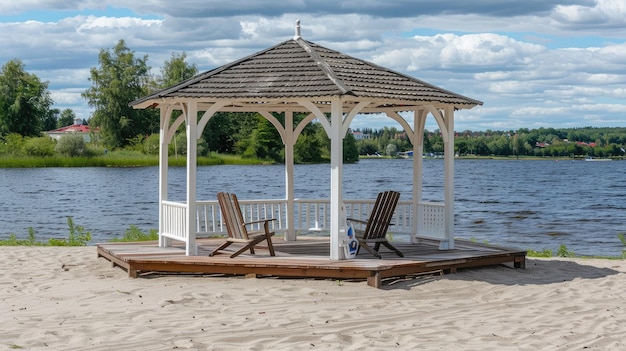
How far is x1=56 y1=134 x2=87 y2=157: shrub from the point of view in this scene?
63.1 m

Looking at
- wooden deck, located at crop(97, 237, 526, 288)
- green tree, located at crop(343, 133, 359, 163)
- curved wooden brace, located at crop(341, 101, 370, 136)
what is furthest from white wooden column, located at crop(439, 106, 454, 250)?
green tree, located at crop(343, 133, 359, 163)

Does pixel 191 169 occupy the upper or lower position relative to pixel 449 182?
upper

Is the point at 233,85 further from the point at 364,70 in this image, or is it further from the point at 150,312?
the point at 150,312

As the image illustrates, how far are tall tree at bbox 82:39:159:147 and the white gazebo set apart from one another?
61.8 metres

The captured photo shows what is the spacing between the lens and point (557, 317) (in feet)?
28.5

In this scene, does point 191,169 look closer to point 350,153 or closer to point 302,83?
point 302,83

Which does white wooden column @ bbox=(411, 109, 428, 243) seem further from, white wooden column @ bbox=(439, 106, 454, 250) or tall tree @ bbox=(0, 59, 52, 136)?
tall tree @ bbox=(0, 59, 52, 136)

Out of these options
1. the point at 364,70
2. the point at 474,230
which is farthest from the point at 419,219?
the point at 474,230

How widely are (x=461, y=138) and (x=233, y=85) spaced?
4459 inches

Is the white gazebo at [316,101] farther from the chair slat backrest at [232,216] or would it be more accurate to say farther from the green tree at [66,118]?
the green tree at [66,118]

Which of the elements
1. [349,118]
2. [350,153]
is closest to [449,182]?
[349,118]

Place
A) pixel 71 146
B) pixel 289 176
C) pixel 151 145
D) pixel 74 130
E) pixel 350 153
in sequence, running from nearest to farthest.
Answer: pixel 289 176 → pixel 71 146 → pixel 151 145 → pixel 350 153 → pixel 74 130

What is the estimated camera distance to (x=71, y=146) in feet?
209

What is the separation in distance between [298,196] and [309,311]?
37993 mm
